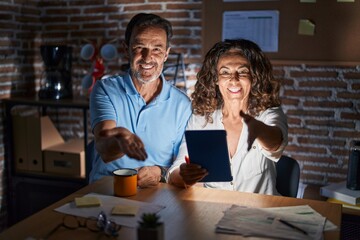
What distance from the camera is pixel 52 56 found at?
10.8 ft

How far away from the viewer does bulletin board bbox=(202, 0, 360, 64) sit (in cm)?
285

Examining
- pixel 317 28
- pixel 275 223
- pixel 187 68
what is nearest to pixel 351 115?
pixel 317 28

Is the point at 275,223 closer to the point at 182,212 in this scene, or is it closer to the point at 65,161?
the point at 182,212

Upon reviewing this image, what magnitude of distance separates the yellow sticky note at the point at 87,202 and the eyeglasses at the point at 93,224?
0.10m

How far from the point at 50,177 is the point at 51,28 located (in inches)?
48.1

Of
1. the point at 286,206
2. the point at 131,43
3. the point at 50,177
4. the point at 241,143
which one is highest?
the point at 131,43

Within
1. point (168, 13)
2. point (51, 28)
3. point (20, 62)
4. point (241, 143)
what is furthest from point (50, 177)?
point (241, 143)

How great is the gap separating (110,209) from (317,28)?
6.42 feet

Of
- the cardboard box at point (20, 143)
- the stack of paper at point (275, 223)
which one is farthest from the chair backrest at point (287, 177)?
the cardboard box at point (20, 143)

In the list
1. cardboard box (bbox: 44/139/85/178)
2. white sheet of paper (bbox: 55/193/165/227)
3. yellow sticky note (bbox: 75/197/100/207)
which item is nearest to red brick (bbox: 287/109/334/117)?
cardboard box (bbox: 44/139/85/178)

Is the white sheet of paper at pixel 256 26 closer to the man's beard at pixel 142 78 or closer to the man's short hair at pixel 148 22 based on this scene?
the man's short hair at pixel 148 22

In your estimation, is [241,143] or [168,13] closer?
[241,143]

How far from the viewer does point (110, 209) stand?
1.60m

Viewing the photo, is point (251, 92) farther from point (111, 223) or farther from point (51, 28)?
point (51, 28)
